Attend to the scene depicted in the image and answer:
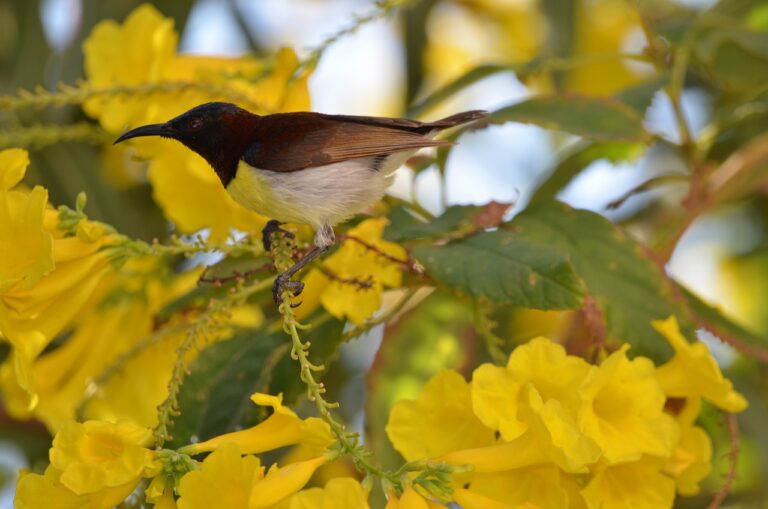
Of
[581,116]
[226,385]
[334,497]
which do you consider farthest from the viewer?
[581,116]

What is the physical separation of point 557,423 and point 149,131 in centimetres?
64

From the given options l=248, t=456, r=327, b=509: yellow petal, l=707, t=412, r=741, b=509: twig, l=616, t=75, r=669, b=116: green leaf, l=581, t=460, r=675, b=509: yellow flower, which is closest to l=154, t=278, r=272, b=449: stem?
l=248, t=456, r=327, b=509: yellow petal

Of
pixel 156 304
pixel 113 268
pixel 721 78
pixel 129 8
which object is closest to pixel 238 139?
pixel 113 268

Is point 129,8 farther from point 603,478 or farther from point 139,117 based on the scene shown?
point 603,478

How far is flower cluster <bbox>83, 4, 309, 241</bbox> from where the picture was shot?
1534 millimetres

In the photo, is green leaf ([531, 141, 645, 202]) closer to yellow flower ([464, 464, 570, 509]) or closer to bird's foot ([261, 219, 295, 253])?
bird's foot ([261, 219, 295, 253])

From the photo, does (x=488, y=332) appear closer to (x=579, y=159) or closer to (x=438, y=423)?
(x=438, y=423)

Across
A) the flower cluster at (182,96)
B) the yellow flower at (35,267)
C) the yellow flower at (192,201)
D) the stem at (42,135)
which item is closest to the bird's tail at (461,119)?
the flower cluster at (182,96)

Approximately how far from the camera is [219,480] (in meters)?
0.96

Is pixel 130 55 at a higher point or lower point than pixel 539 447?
higher

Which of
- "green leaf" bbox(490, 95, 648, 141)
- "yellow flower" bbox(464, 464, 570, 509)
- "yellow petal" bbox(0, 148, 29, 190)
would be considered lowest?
"yellow flower" bbox(464, 464, 570, 509)

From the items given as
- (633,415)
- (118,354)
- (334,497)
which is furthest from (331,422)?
(118,354)

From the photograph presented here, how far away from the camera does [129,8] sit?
7.93 ft

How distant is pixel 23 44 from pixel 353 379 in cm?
110
